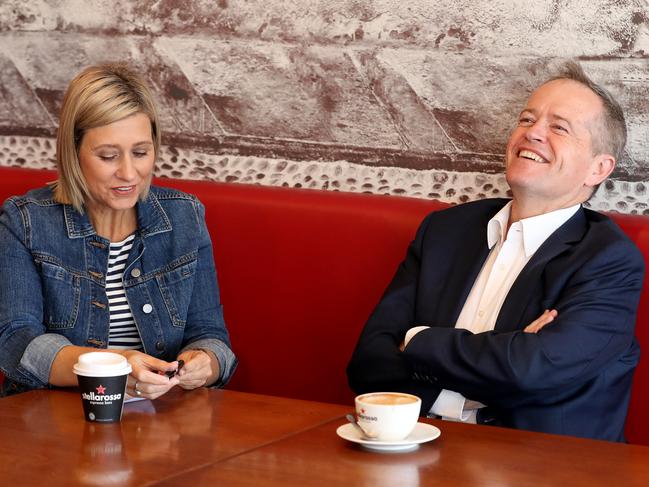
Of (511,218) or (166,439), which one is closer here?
(166,439)

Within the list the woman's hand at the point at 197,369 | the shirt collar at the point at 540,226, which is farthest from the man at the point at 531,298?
the woman's hand at the point at 197,369

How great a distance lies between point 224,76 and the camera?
2.73m

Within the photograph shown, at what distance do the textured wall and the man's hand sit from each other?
1.73 ft

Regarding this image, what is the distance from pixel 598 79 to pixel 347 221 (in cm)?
68

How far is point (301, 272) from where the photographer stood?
8.04 ft

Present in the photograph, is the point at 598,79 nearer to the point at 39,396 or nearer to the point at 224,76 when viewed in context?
the point at 224,76

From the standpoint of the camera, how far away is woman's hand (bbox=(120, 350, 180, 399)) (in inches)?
65.7

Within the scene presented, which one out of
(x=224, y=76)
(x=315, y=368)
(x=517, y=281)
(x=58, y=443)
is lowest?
(x=315, y=368)

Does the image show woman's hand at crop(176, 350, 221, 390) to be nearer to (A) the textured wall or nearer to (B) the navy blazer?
(B) the navy blazer

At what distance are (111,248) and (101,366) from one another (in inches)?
25.6

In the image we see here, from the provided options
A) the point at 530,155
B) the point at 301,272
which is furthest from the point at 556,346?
the point at 301,272

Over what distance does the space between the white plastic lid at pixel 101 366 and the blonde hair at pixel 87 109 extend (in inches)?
25.8

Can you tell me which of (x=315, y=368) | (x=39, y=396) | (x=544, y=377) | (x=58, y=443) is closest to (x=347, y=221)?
(x=315, y=368)

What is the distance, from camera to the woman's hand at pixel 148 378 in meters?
1.67
